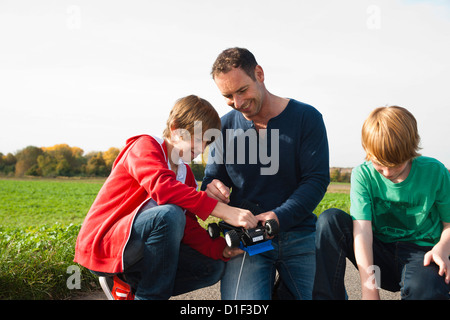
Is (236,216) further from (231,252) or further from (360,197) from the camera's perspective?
(360,197)

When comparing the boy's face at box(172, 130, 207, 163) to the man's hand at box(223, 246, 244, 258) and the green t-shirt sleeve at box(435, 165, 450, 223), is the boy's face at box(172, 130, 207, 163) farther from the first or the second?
the green t-shirt sleeve at box(435, 165, 450, 223)

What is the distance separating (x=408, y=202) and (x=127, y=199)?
1.73 m

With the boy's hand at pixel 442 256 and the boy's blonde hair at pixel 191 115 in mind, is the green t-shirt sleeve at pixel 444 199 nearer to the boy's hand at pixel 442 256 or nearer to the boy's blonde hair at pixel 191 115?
the boy's hand at pixel 442 256

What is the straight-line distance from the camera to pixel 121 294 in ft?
7.33

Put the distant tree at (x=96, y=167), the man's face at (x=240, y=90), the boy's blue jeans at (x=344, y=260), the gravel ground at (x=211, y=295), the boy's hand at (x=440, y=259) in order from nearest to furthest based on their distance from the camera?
the boy's hand at (x=440, y=259) → the boy's blue jeans at (x=344, y=260) → the man's face at (x=240, y=90) → the gravel ground at (x=211, y=295) → the distant tree at (x=96, y=167)

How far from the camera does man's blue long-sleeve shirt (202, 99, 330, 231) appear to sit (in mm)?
2477

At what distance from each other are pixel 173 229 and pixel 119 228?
318 millimetres

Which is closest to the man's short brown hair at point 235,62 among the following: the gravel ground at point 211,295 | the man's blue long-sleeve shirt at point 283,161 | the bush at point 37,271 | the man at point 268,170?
the man at point 268,170

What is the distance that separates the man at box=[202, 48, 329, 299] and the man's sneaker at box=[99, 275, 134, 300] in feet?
2.05

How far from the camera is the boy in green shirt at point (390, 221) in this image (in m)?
2.04

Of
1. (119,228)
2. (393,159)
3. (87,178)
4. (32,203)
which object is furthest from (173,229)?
(87,178)

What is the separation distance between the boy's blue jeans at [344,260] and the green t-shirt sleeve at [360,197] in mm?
66

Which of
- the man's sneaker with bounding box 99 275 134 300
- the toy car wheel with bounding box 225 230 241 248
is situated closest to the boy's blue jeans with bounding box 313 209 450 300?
the toy car wheel with bounding box 225 230 241 248

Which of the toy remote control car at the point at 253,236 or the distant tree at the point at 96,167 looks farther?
the distant tree at the point at 96,167
